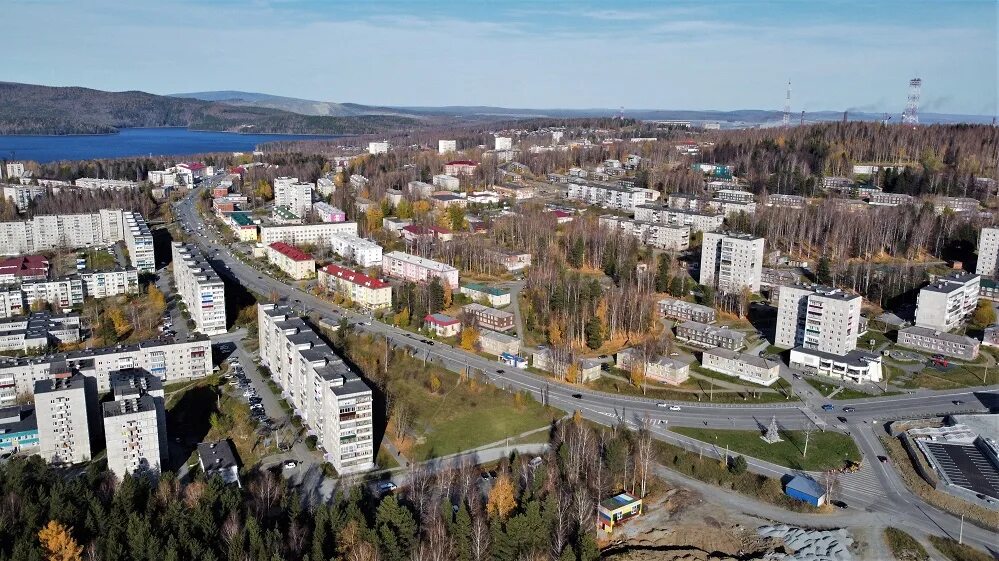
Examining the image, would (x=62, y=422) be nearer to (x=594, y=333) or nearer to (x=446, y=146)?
(x=594, y=333)

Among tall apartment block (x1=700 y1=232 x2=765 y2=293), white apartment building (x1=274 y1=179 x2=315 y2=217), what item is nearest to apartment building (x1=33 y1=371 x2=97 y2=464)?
tall apartment block (x1=700 y1=232 x2=765 y2=293)

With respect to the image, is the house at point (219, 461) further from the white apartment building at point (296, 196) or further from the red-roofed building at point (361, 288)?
the white apartment building at point (296, 196)

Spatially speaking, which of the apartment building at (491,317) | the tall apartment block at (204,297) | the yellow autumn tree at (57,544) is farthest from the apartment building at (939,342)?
the yellow autumn tree at (57,544)

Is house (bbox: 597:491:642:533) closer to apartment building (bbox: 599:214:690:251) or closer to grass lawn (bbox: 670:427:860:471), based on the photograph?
grass lawn (bbox: 670:427:860:471)

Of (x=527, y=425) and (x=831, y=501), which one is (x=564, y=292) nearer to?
(x=527, y=425)

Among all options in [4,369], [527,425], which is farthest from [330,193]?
[527,425]

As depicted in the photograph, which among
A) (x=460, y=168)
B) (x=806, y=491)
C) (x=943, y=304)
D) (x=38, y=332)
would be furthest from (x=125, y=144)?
(x=806, y=491)
